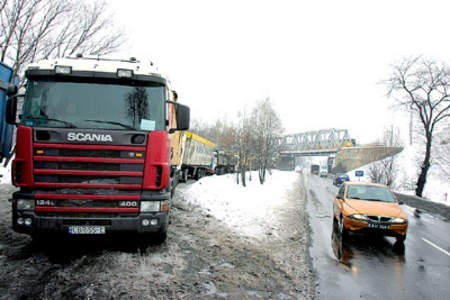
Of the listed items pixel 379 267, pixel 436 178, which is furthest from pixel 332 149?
pixel 379 267

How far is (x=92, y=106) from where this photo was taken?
496 cm

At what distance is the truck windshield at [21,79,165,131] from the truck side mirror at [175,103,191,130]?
55 centimetres

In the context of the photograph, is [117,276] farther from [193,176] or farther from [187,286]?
[193,176]

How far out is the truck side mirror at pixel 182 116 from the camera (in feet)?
18.9

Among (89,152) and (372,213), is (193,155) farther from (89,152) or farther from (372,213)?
(89,152)

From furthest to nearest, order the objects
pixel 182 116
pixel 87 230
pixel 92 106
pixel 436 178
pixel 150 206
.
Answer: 1. pixel 436 178
2. pixel 182 116
3. pixel 92 106
4. pixel 150 206
5. pixel 87 230

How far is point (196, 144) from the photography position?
21234 millimetres

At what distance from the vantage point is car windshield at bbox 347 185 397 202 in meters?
8.80

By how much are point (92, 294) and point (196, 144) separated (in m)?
17.7

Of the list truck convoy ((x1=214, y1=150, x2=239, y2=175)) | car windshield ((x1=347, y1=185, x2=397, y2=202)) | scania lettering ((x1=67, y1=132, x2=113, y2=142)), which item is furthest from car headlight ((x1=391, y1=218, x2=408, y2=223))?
truck convoy ((x1=214, y1=150, x2=239, y2=175))

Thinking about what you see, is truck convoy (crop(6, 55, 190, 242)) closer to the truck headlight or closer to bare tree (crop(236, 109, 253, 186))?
the truck headlight

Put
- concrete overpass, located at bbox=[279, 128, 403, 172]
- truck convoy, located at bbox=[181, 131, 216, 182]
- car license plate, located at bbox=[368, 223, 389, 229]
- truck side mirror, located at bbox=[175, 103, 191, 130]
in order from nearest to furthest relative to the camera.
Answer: truck side mirror, located at bbox=[175, 103, 191, 130], car license plate, located at bbox=[368, 223, 389, 229], truck convoy, located at bbox=[181, 131, 216, 182], concrete overpass, located at bbox=[279, 128, 403, 172]

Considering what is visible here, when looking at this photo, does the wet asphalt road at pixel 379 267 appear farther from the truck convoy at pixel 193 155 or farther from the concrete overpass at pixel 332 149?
the concrete overpass at pixel 332 149

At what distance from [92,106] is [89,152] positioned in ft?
2.70
